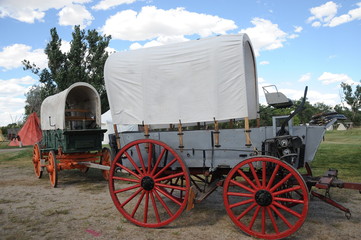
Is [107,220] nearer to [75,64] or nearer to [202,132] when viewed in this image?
[202,132]

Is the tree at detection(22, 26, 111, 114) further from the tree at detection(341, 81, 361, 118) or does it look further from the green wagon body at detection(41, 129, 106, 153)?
the tree at detection(341, 81, 361, 118)

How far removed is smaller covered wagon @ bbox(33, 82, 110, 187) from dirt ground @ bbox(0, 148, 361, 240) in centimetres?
124

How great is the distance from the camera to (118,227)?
431 cm

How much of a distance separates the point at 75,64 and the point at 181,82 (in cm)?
2133

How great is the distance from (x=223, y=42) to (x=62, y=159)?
19.9ft

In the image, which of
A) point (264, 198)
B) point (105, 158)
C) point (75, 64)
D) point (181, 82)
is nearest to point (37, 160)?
point (105, 158)

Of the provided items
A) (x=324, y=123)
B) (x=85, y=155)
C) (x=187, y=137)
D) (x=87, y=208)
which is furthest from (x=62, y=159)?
(x=324, y=123)

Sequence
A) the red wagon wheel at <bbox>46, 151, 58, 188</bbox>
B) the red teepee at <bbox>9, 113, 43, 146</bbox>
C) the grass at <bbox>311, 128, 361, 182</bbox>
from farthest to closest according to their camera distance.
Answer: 1. the red teepee at <bbox>9, 113, 43, 146</bbox>
2. the grass at <bbox>311, 128, 361, 182</bbox>
3. the red wagon wheel at <bbox>46, 151, 58, 188</bbox>

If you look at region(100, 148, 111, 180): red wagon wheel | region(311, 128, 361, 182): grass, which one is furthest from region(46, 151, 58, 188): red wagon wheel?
region(311, 128, 361, 182): grass

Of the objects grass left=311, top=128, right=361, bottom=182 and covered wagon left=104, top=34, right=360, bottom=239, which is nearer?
covered wagon left=104, top=34, right=360, bottom=239

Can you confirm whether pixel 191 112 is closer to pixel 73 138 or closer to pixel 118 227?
pixel 118 227

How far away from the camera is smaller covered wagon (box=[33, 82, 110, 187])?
7914 millimetres

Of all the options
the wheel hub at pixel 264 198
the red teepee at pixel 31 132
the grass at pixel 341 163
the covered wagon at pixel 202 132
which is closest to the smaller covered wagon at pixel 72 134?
the red teepee at pixel 31 132

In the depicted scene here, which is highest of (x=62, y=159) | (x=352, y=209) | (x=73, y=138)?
(x=73, y=138)
